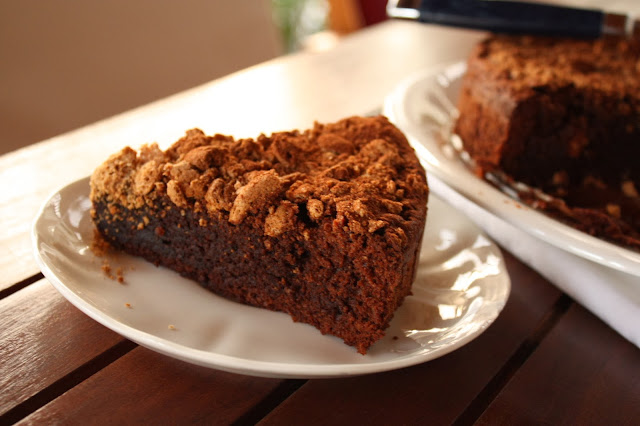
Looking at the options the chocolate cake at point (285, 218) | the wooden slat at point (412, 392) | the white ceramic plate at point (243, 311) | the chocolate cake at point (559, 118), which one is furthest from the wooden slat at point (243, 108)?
the wooden slat at point (412, 392)

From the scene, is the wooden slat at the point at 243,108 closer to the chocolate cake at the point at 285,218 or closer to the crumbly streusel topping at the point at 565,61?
the chocolate cake at the point at 285,218

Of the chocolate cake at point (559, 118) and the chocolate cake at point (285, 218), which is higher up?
the chocolate cake at point (285, 218)

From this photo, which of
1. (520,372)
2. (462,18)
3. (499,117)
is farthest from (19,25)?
(520,372)

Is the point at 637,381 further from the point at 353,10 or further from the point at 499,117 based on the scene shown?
the point at 353,10

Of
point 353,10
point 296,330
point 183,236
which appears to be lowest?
point 353,10

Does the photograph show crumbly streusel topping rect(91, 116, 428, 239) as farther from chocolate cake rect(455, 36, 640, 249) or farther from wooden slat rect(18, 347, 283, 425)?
chocolate cake rect(455, 36, 640, 249)
